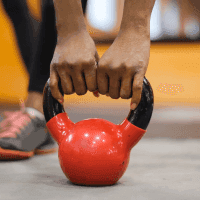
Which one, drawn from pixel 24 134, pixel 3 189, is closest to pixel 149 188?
pixel 3 189

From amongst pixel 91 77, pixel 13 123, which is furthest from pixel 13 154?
pixel 91 77

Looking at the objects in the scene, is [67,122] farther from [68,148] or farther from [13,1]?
[13,1]

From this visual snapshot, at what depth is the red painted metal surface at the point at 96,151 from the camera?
2.07 feet

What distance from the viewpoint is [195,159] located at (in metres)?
0.97

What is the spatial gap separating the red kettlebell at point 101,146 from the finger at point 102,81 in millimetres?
83

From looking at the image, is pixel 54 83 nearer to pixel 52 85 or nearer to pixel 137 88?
pixel 52 85

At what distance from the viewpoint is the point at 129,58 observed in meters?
0.61

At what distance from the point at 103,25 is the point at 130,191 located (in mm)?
3377

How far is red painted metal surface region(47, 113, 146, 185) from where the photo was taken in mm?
630

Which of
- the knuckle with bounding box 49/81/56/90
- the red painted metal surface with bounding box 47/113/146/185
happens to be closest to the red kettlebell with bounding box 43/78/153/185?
the red painted metal surface with bounding box 47/113/146/185

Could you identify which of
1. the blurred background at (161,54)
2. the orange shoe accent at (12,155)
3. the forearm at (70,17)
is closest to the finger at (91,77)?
the forearm at (70,17)

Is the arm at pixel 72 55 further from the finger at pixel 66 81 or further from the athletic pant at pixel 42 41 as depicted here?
the athletic pant at pixel 42 41

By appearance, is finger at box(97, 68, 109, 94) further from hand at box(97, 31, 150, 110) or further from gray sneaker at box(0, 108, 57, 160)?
gray sneaker at box(0, 108, 57, 160)

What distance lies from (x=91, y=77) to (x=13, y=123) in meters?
0.50
